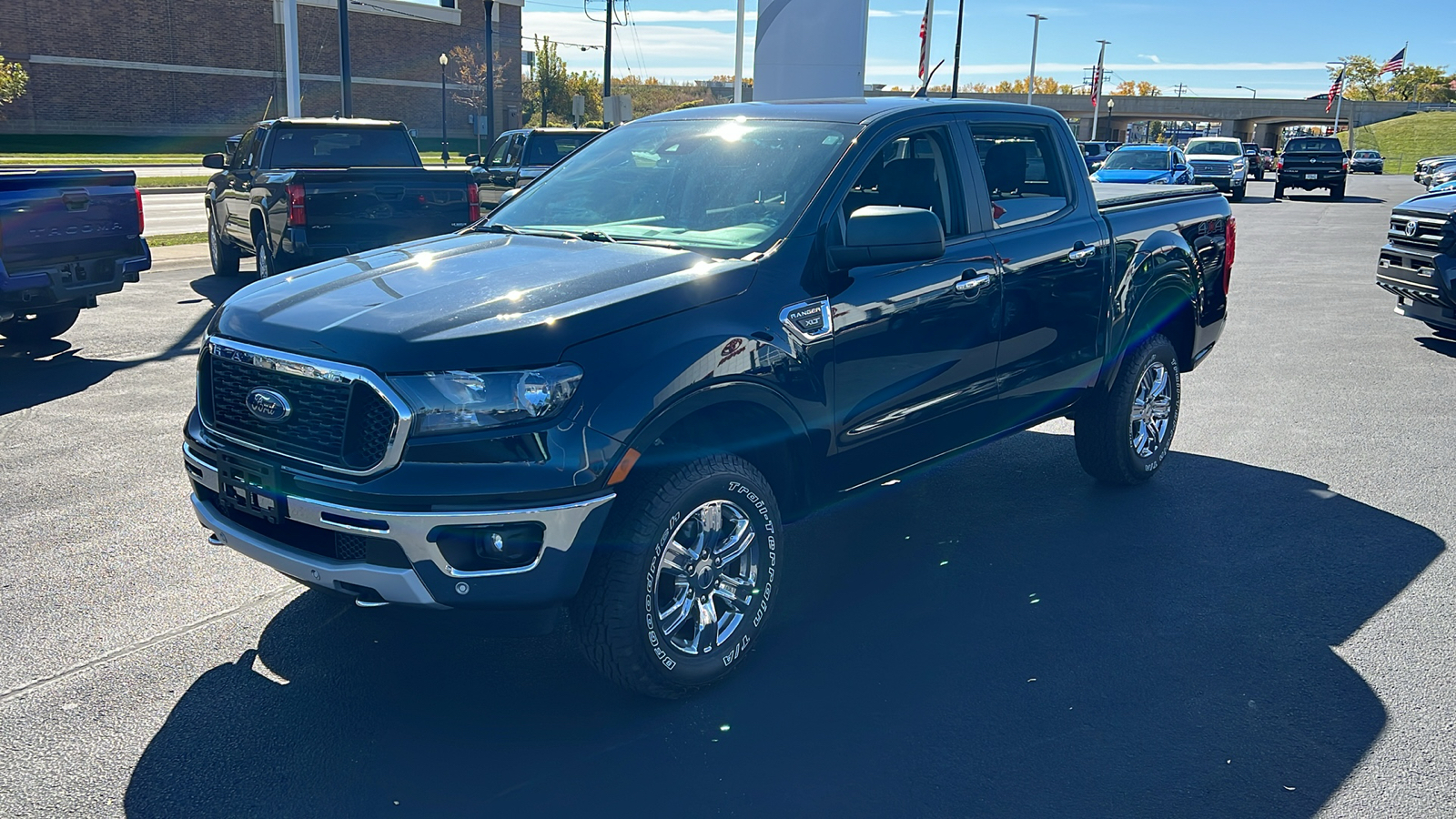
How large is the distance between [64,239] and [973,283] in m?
6.95

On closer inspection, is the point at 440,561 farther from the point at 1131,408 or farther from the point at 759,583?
the point at 1131,408

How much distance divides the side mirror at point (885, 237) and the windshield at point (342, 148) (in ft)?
32.5

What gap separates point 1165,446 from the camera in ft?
21.0

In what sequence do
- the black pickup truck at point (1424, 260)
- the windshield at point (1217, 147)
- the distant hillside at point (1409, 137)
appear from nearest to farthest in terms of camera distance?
the black pickup truck at point (1424, 260), the windshield at point (1217, 147), the distant hillside at point (1409, 137)

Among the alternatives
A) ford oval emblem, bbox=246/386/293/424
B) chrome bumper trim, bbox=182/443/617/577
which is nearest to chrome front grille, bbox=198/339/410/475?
ford oval emblem, bbox=246/386/293/424

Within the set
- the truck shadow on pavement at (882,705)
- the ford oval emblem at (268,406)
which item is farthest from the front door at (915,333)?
the ford oval emblem at (268,406)

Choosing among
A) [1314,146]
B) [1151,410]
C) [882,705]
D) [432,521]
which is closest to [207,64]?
[1314,146]

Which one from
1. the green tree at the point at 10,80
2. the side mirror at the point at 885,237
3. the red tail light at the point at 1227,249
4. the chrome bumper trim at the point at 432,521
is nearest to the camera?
the chrome bumper trim at the point at 432,521

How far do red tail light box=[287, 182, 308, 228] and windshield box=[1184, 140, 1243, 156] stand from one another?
34056 millimetres

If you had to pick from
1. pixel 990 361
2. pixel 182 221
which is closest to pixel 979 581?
pixel 990 361

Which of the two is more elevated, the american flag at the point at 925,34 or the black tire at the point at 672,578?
the american flag at the point at 925,34

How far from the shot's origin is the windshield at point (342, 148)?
12852 millimetres

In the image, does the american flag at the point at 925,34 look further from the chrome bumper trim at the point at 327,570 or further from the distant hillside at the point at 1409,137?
the distant hillside at the point at 1409,137

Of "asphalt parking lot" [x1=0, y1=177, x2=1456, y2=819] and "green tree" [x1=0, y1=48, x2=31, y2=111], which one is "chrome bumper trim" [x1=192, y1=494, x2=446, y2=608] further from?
"green tree" [x1=0, y1=48, x2=31, y2=111]
